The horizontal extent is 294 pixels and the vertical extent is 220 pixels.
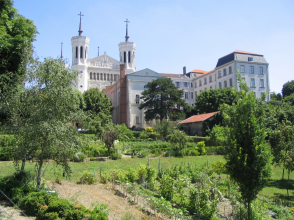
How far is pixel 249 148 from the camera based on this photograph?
7.99 m

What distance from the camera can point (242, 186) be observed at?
322 inches

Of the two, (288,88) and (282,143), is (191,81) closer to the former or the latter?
(288,88)

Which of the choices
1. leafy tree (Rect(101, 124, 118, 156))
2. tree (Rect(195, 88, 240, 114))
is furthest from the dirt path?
tree (Rect(195, 88, 240, 114))

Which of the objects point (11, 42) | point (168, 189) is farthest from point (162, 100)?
point (168, 189)

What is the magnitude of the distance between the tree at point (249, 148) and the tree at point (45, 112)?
631cm

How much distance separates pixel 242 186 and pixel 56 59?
29.5 feet

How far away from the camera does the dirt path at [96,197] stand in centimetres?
929

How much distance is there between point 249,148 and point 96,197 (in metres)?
6.46

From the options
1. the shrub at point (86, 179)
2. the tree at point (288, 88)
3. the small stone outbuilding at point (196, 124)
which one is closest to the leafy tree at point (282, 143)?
the shrub at point (86, 179)

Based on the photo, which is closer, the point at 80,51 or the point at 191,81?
the point at 191,81

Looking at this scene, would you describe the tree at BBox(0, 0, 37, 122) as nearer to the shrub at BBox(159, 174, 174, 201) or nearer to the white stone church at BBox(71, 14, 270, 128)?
the shrub at BBox(159, 174, 174, 201)

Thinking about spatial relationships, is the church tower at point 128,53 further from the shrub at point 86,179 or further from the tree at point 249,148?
the tree at point 249,148

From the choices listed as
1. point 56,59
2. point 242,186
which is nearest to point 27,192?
point 56,59

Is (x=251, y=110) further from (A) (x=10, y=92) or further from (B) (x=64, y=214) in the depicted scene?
(A) (x=10, y=92)
